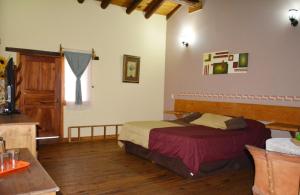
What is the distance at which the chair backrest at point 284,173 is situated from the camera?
1.67 m

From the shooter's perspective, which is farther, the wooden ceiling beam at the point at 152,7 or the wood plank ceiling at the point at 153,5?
the wooden ceiling beam at the point at 152,7

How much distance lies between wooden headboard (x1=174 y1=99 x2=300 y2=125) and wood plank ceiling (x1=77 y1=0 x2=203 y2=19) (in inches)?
85.7

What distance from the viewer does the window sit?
5.30 metres

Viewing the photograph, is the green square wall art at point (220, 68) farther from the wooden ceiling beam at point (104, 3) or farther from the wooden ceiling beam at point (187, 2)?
the wooden ceiling beam at point (104, 3)

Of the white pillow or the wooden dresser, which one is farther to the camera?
the white pillow

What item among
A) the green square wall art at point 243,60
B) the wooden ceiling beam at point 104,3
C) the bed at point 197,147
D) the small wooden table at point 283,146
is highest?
the wooden ceiling beam at point 104,3

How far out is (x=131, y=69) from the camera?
20.0 ft

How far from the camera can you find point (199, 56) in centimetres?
557

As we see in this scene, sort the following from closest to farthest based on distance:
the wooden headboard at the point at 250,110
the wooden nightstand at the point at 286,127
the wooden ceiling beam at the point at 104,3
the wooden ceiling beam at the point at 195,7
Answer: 1. the wooden nightstand at the point at 286,127
2. the wooden headboard at the point at 250,110
3. the wooden ceiling beam at the point at 104,3
4. the wooden ceiling beam at the point at 195,7

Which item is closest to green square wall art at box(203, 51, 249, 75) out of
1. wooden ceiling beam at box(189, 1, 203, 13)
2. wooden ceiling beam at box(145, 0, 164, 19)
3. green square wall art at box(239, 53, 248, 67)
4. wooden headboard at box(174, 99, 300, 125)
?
green square wall art at box(239, 53, 248, 67)

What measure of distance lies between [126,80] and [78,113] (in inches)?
54.2

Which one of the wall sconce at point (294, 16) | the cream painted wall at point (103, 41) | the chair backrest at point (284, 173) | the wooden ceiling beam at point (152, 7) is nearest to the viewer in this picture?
the chair backrest at point (284, 173)

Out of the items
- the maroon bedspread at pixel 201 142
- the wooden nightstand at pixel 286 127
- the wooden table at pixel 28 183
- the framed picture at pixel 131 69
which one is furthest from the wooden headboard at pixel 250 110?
the wooden table at pixel 28 183

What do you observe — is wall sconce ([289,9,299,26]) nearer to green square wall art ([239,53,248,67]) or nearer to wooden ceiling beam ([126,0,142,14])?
green square wall art ([239,53,248,67])
